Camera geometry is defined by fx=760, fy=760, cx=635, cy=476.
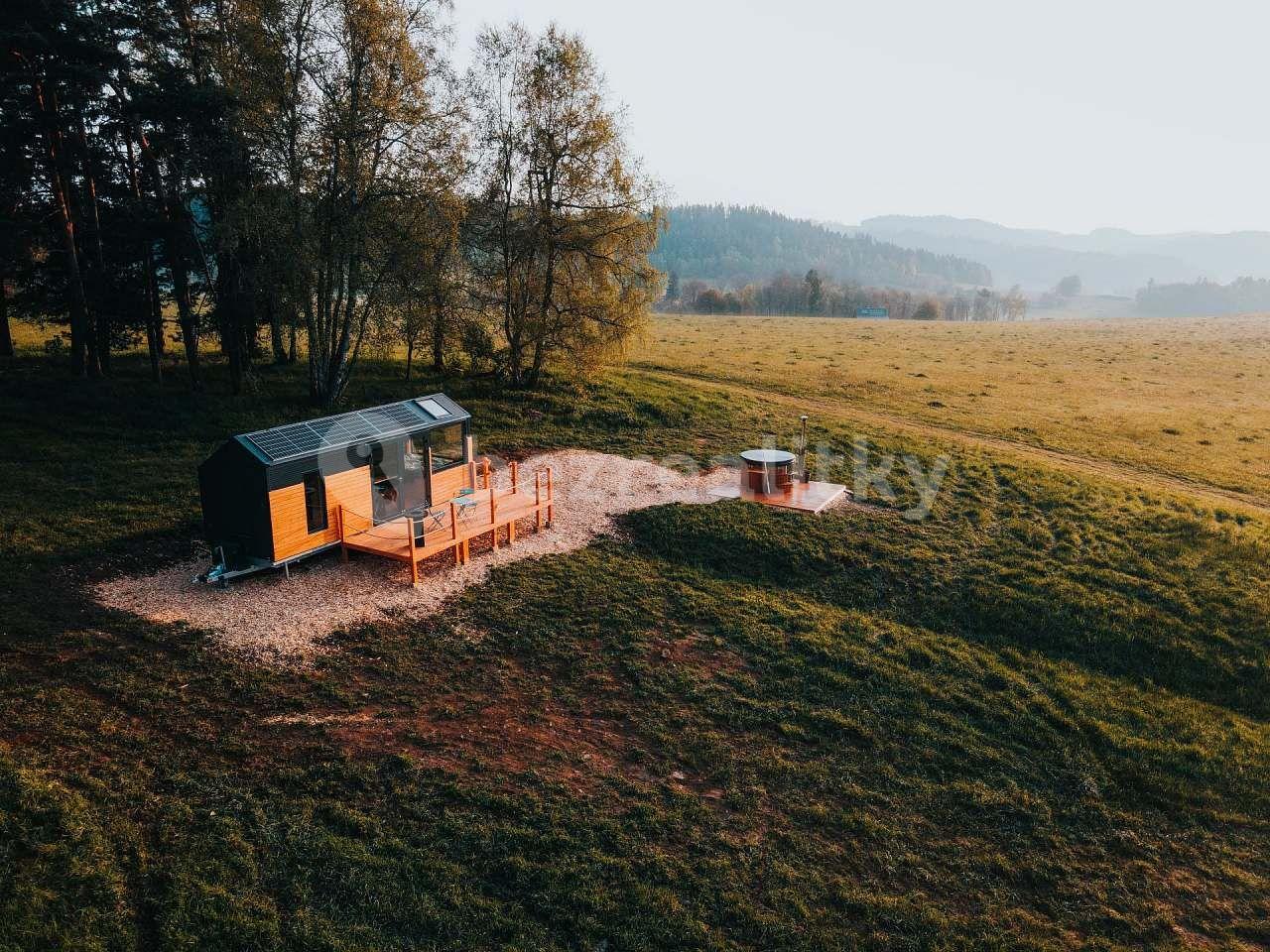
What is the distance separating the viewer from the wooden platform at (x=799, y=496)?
19.8m

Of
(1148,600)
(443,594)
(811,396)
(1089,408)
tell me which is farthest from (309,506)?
(1089,408)

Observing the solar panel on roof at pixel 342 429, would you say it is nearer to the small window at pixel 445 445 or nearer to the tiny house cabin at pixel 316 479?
the tiny house cabin at pixel 316 479

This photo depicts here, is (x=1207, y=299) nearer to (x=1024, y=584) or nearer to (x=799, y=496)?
(x=799, y=496)

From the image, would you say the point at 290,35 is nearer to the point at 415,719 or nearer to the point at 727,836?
the point at 415,719

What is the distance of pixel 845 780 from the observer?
35.3 feet

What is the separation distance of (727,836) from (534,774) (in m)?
2.60

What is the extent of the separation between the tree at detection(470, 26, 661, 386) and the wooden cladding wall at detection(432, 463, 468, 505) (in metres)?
11.2

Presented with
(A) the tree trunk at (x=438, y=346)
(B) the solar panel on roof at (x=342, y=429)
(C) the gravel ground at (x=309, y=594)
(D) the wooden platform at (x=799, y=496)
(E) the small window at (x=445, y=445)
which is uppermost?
(A) the tree trunk at (x=438, y=346)

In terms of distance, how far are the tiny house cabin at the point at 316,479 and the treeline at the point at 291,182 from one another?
897cm

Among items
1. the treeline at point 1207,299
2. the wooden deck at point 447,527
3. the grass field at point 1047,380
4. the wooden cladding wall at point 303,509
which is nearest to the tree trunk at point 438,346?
the wooden deck at point 447,527

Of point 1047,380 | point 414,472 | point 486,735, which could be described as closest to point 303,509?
point 414,472

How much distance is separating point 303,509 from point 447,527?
3031mm

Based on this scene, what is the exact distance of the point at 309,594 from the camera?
1430cm

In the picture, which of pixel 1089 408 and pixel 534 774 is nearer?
pixel 534 774
